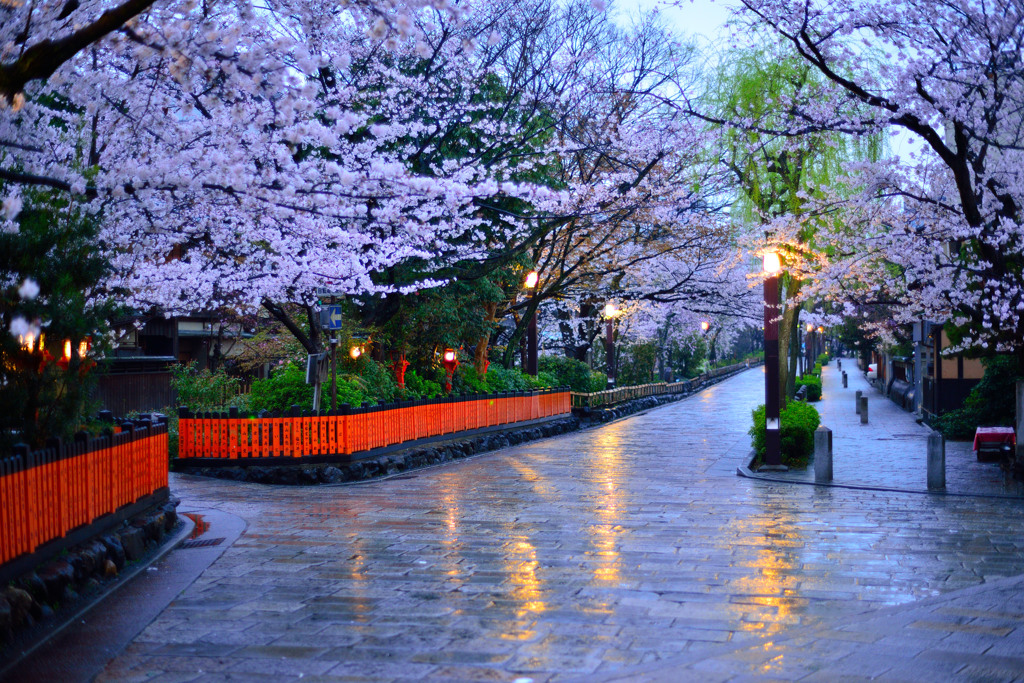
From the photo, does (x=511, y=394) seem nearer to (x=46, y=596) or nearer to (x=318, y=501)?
(x=318, y=501)

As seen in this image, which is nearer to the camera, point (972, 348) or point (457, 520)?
point (457, 520)

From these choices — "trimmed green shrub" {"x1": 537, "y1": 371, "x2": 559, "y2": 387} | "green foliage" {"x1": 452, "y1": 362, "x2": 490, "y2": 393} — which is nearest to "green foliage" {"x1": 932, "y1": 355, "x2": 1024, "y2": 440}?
"green foliage" {"x1": 452, "y1": 362, "x2": 490, "y2": 393}

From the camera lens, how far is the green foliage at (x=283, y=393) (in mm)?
18031

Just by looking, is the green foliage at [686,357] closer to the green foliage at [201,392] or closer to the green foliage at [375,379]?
the green foliage at [375,379]

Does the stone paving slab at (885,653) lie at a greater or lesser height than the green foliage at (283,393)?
lesser

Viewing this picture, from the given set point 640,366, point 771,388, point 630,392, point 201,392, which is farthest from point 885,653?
point 640,366

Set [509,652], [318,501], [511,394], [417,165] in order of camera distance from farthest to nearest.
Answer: [511,394]
[417,165]
[318,501]
[509,652]

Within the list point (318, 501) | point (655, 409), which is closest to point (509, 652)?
point (318, 501)

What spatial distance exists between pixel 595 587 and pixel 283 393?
11.8 meters

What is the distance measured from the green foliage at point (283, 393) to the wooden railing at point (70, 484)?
7436mm

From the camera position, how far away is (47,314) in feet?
27.3

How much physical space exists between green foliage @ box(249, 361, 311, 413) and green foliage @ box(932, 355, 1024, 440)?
49.3 feet

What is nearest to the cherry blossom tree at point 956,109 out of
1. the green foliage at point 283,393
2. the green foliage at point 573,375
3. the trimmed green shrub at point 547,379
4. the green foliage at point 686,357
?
the green foliage at point 283,393

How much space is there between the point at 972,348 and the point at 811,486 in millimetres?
8081
